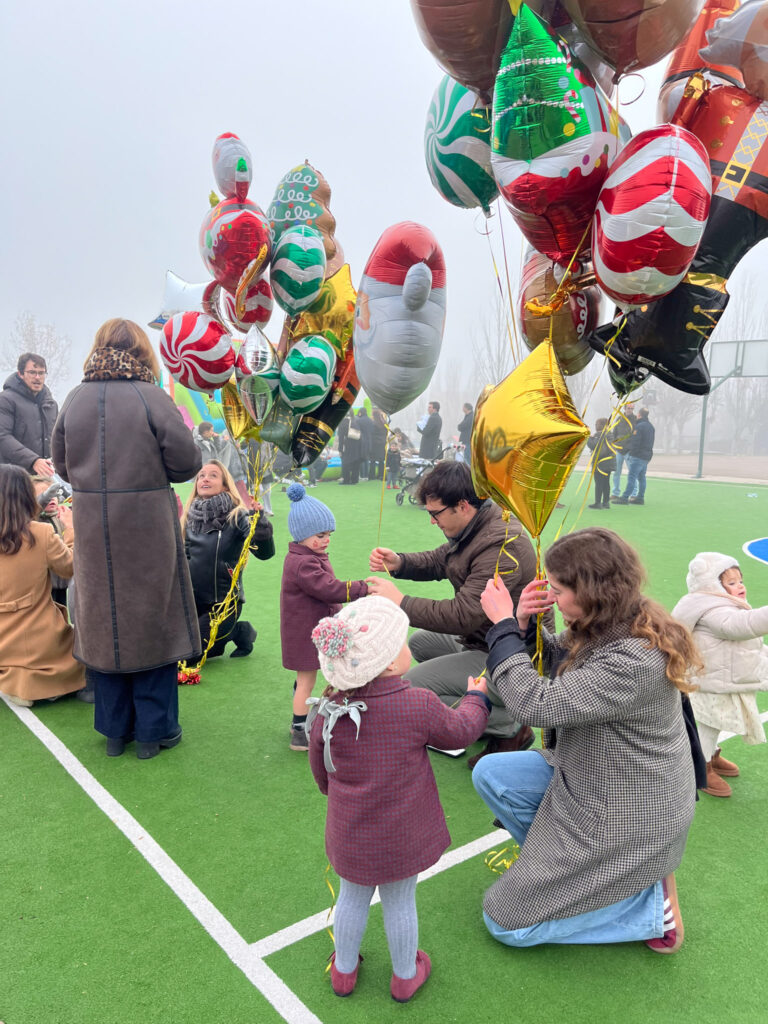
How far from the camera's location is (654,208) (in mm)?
1706

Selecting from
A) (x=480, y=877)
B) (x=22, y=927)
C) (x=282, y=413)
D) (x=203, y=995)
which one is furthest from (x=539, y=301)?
(x=22, y=927)

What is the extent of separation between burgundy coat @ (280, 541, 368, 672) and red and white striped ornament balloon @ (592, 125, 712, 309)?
178 centimetres

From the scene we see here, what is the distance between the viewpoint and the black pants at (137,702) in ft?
10.2

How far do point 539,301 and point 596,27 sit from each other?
2.56 feet

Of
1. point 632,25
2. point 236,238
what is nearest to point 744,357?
point 236,238

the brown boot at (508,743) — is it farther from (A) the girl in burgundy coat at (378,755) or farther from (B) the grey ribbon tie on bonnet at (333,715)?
(B) the grey ribbon tie on bonnet at (333,715)

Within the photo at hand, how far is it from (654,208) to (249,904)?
2392 millimetres

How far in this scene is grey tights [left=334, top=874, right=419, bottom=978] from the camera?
179 centimetres

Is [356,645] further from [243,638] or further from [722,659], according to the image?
[243,638]

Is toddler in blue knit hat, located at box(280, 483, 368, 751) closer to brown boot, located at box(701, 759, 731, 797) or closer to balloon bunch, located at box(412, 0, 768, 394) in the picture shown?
balloon bunch, located at box(412, 0, 768, 394)

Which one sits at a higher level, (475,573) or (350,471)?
(475,573)

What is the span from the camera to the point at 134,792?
288cm

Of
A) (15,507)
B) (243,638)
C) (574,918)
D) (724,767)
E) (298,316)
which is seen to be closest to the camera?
(574,918)

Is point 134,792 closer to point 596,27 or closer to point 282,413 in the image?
point 282,413
